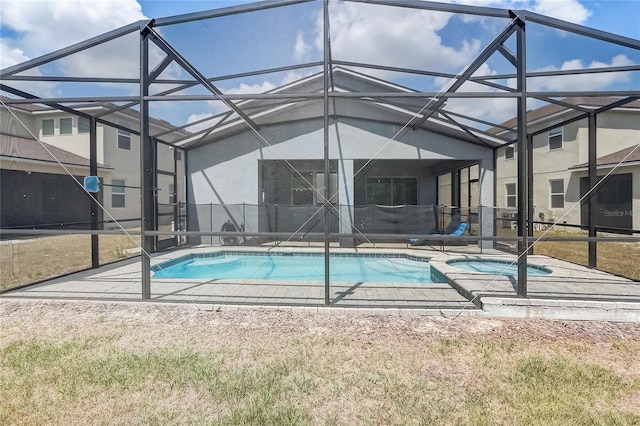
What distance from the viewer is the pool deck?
3.89 metres

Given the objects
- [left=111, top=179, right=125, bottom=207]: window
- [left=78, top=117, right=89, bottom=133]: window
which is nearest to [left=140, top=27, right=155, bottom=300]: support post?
[left=78, top=117, right=89, bottom=133]: window

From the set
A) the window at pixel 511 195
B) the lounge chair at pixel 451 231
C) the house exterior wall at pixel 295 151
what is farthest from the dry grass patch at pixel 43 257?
the window at pixel 511 195

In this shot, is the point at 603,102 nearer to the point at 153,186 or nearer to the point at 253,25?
the point at 253,25

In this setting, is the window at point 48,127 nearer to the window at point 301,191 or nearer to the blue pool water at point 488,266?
the window at point 301,191

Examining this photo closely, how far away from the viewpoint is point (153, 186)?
26.8 feet

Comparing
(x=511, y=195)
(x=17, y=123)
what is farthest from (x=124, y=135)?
(x=511, y=195)

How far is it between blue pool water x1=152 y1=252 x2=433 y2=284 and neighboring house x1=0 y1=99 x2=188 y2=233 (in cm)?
158

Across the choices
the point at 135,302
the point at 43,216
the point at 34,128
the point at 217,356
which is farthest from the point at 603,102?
the point at 43,216

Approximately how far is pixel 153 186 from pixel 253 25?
5.06m

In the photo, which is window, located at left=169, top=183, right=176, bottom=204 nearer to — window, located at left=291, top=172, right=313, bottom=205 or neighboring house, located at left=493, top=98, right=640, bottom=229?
window, located at left=291, top=172, right=313, bottom=205

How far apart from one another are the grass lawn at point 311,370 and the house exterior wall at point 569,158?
790 cm

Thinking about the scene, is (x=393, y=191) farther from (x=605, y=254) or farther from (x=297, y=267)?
(x=605, y=254)

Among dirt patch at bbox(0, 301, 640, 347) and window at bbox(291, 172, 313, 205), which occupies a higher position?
window at bbox(291, 172, 313, 205)

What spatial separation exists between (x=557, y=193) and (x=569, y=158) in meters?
1.41
